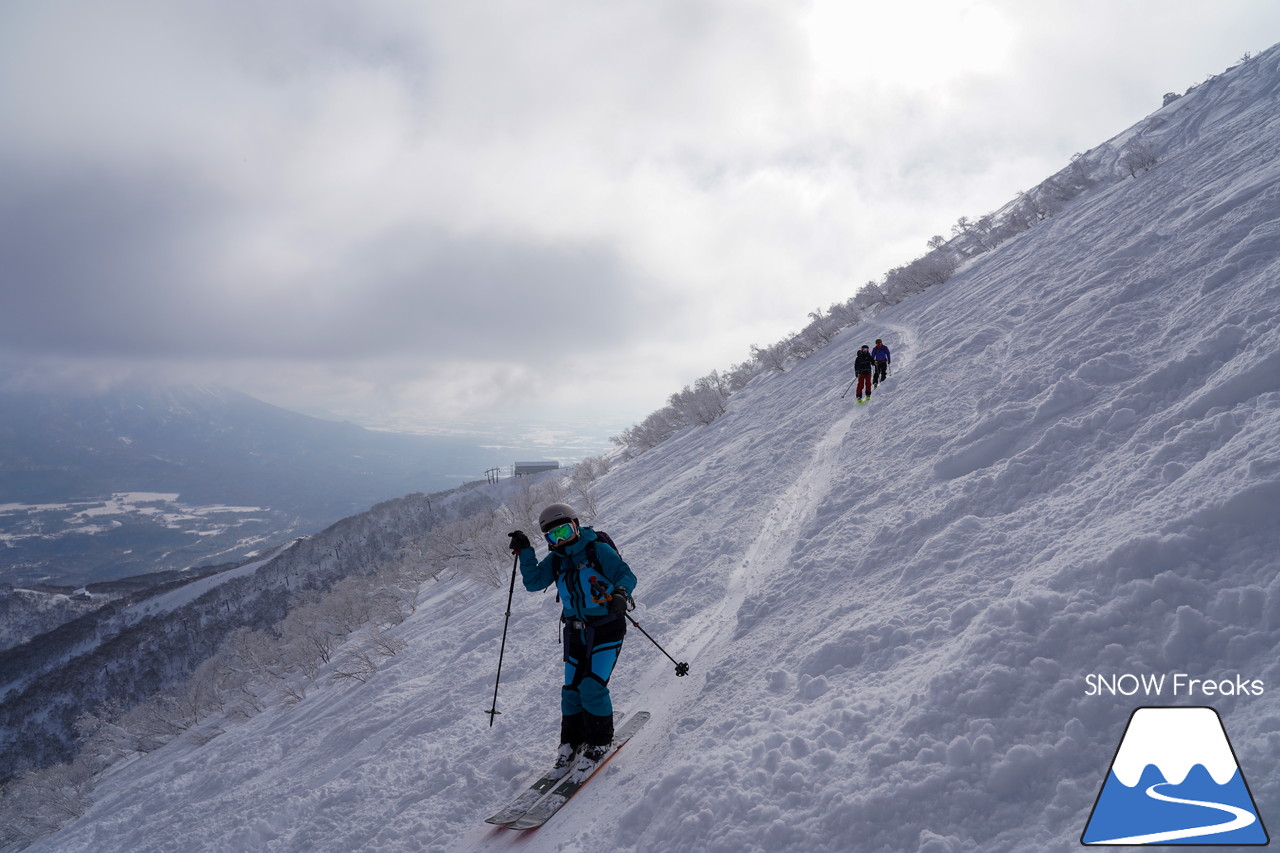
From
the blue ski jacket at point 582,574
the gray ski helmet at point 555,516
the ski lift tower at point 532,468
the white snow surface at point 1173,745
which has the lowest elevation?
the white snow surface at point 1173,745

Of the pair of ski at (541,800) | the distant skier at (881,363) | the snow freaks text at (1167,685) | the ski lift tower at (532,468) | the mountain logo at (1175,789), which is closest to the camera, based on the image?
the mountain logo at (1175,789)

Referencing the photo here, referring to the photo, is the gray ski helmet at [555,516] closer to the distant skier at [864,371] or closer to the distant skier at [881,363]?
the distant skier at [864,371]

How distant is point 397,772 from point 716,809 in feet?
12.6

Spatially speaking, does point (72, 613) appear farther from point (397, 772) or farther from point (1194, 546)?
point (1194, 546)

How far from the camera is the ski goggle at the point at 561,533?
490 cm

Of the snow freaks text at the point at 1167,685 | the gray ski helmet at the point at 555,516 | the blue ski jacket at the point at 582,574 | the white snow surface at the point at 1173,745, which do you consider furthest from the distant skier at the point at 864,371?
the white snow surface at the point at 1173,745

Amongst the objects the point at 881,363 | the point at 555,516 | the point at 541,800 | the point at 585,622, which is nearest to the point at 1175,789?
the point at 585,622

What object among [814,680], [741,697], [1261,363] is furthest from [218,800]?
[1261,363]

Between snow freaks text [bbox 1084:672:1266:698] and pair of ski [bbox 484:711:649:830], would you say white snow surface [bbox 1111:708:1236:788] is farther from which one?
pair of ski [bbox 484:711:649:830]

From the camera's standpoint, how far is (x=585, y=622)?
4867 mm

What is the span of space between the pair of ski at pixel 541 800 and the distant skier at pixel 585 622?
89 mm

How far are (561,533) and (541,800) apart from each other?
2.19 m

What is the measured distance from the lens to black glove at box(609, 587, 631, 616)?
4.65 m

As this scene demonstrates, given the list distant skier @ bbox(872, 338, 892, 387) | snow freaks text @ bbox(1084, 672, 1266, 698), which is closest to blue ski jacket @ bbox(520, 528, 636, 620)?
snow freaks text @ bbox(1084, 672, 1266, 698)
